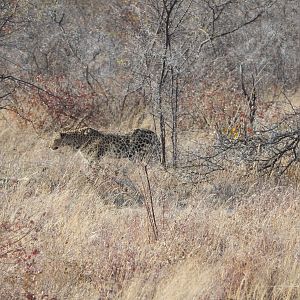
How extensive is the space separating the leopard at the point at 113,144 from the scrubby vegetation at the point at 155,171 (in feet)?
0.53

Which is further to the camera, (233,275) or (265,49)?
(265,49)

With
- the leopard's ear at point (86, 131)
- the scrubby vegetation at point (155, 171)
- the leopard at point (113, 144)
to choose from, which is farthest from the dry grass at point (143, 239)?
the leopard's ear at point (86, 131)

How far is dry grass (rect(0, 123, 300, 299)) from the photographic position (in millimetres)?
4766

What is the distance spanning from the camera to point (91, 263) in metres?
5.09

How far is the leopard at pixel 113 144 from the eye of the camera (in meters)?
8.70

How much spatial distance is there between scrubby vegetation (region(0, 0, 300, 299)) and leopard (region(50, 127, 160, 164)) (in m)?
0.16

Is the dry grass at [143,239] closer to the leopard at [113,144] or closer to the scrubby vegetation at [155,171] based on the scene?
the scrubby vegetation at [155,171]

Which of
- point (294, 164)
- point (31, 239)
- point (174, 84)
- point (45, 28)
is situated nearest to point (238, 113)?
point (174, 84)

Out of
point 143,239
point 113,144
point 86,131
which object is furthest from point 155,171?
point 143,239

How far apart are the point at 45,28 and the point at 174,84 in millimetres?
6284

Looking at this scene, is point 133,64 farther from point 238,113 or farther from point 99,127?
point 238,113

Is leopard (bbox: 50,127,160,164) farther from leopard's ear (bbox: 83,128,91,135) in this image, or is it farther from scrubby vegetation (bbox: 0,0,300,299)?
scrubby vegetation (bbox: 0,0,300,299)

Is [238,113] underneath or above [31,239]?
above

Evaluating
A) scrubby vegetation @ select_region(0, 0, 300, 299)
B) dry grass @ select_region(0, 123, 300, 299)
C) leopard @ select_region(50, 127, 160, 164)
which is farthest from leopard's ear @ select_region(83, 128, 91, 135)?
dry grass @ select_region(0, 123, 300, 299)
